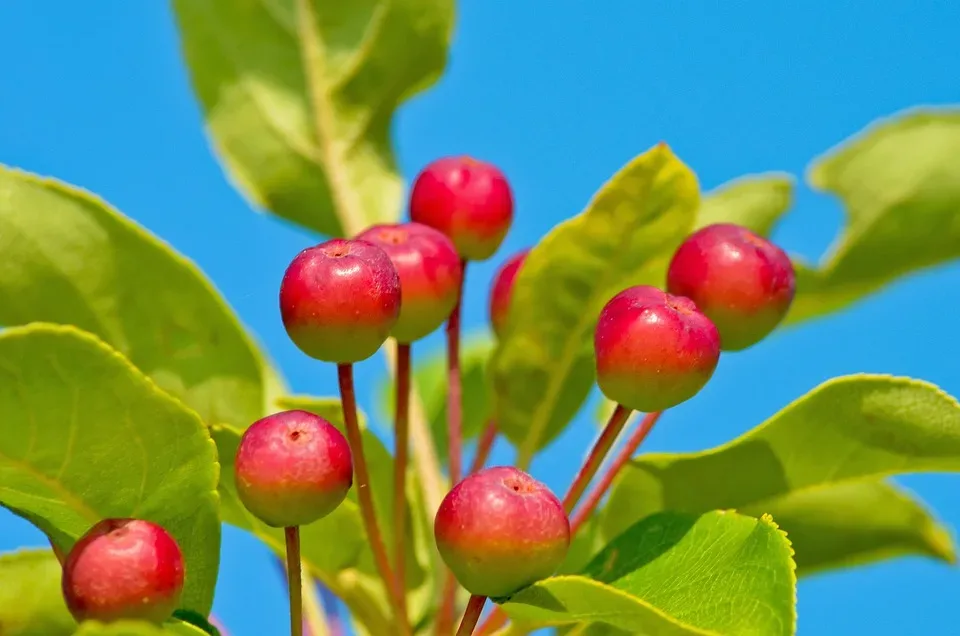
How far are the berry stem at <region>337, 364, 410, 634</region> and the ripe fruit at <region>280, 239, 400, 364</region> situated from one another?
0.03 meters

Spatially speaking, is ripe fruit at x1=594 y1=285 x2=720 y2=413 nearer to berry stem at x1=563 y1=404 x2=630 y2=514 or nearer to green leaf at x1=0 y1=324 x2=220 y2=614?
berry stem at x1=563 y1=404 x2=630 y2=514

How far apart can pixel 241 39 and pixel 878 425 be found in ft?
3.79

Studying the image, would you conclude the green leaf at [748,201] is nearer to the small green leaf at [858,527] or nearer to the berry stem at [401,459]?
the small green leaf at [858,527]

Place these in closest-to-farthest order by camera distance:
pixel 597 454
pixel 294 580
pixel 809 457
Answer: pixel 294 580 < pixel 597 454 < pixel 809 457

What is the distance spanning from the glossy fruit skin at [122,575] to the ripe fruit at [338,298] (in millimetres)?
232

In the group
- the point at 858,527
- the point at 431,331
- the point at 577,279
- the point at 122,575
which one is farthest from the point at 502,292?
the point at 122,575

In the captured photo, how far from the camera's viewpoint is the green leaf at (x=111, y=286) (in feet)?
4.80

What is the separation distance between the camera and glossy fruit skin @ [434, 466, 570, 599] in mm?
1086

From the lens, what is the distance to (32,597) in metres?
1.49

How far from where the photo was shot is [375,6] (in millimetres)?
2031

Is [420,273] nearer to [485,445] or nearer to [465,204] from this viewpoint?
[465,204]

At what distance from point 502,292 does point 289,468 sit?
594mm

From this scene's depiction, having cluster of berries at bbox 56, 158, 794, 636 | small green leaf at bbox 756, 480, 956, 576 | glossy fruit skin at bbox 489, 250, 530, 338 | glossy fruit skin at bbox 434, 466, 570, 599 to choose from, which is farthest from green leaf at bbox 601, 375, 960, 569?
glossy fruit skin at bbox 434, 466, 570, 599

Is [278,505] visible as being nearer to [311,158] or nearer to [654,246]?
[654,246]
